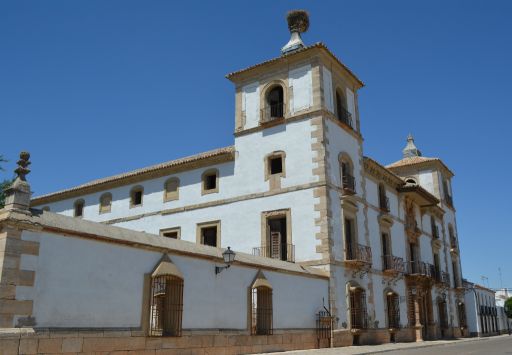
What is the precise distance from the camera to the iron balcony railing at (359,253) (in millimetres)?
22688

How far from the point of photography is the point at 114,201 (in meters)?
29.7

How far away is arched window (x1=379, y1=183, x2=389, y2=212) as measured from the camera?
27083mm

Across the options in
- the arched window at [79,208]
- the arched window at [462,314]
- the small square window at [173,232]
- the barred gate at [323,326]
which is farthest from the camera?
the arched window at [462,314]

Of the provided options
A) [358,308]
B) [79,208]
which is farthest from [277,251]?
[79,208]

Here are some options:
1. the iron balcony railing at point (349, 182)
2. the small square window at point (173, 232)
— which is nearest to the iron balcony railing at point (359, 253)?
the iron balcony railing at point (349, 182)

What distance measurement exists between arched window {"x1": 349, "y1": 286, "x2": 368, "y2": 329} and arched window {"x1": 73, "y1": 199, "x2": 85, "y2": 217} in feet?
57.9

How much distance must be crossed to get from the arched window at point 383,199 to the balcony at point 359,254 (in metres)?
4.08

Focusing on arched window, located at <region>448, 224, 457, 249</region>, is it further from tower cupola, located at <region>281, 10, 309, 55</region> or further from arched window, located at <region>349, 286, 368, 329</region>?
tower cupola, located at <region>281, 10, 309, 55</region>

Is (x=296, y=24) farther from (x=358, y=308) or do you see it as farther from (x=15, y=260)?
(x=15, y=260)

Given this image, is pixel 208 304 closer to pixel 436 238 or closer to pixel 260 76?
pixel 260 76

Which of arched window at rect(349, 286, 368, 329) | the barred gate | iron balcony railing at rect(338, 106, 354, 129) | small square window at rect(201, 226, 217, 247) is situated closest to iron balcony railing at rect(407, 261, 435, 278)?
arched window at rect(349, 286, 368, 329)

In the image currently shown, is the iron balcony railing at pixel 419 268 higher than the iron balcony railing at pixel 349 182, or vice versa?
the iron balcony railing at pixel 349 182

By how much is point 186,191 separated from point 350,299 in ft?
32.9

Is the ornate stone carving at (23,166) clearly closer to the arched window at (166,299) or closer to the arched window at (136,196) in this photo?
the arched window at (166,299)
